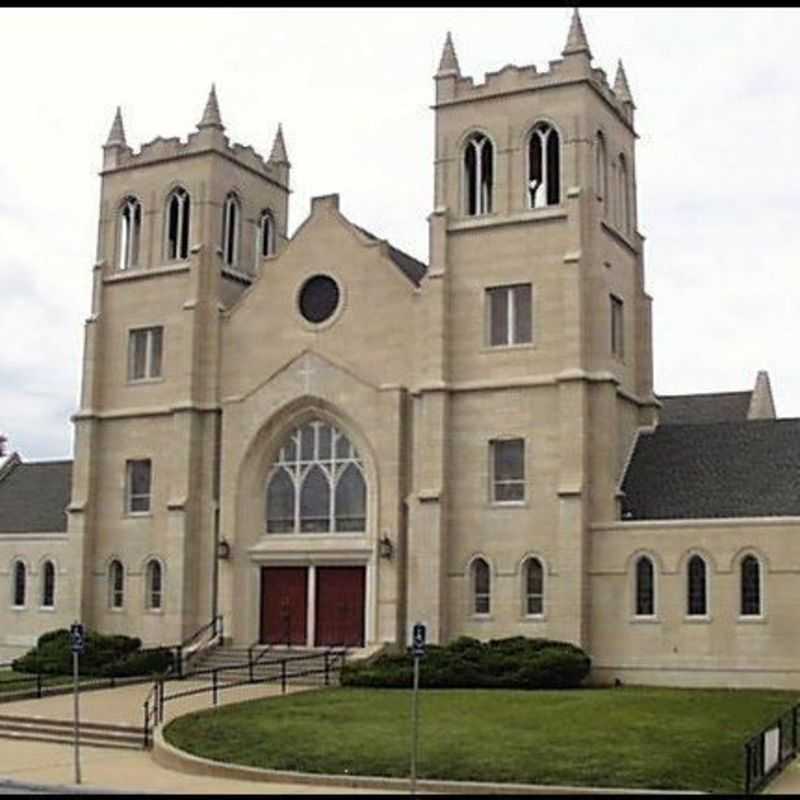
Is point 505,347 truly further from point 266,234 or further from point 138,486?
point 138,486

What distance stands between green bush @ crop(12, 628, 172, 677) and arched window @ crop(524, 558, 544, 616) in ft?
36.2

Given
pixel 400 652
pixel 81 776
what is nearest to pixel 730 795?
pixel 81 776

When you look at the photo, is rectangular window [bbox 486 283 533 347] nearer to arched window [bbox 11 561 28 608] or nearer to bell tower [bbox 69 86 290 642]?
bell tower [bbox 69 86 290 642]

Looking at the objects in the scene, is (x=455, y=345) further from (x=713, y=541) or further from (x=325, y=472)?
(x=713, y=541)

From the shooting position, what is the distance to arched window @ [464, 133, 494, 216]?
1583 inches

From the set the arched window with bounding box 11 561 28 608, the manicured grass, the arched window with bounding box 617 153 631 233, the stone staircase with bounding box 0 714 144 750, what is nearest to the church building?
the arched window with bounding box 617 153 631 233

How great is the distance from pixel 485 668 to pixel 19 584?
70.6 ft

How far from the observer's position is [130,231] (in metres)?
47.6

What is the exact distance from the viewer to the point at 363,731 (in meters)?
25.1

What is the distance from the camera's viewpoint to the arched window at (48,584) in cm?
4722

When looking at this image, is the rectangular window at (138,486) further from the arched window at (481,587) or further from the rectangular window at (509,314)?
the rectangular window at (509,314)

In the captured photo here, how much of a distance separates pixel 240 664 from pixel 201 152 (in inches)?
700

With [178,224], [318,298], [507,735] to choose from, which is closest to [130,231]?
[178,224]

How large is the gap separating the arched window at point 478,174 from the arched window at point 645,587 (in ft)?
38.0
